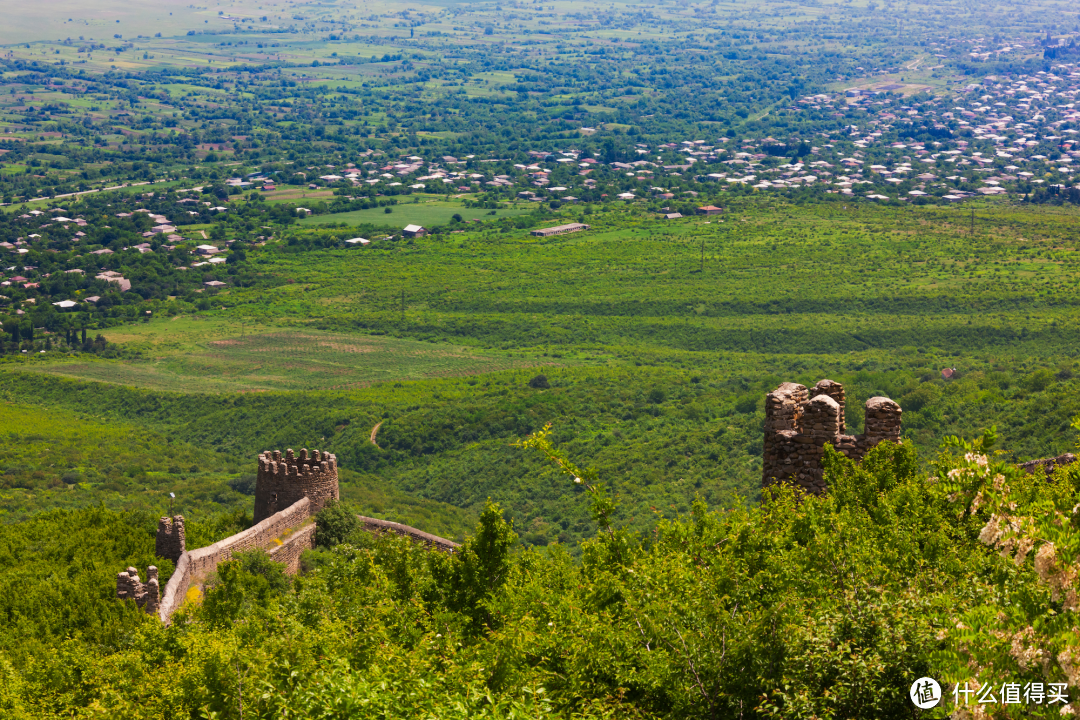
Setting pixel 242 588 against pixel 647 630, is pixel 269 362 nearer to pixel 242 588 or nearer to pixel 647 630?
pixel 242 588

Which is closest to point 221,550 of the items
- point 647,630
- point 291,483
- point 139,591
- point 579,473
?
point 139,591

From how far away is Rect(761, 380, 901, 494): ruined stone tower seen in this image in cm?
1716

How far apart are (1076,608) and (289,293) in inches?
4064

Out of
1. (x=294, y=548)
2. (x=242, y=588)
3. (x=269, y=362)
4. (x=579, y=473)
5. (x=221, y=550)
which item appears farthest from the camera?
(x=269, y=362)

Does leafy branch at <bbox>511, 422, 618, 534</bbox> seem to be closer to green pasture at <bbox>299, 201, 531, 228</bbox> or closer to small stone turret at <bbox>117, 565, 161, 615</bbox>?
small stone turret at <bbox>117, 565, 161, 615</bbox>

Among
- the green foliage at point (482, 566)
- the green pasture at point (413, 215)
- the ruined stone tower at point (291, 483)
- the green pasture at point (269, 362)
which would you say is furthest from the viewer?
the green pasture at point (413, 215)


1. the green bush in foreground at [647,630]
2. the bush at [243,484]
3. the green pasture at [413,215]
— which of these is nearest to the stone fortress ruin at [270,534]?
the green bush in foreground at [647,630]

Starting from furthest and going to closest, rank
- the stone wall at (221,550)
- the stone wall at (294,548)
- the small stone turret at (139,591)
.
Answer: the stone wall at (294,548)
the stone wall at (221,550)
the small stone turret at (139,591)

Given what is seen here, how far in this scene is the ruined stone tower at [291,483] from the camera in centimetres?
3105

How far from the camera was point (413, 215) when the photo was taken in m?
141

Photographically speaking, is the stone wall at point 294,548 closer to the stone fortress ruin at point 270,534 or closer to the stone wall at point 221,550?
the stone fortress ruin at point 270,534

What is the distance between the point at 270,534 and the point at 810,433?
626 inches

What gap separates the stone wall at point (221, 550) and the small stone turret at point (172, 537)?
0.53 meters

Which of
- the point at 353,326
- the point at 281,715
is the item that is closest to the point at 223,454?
the point at 353,326
